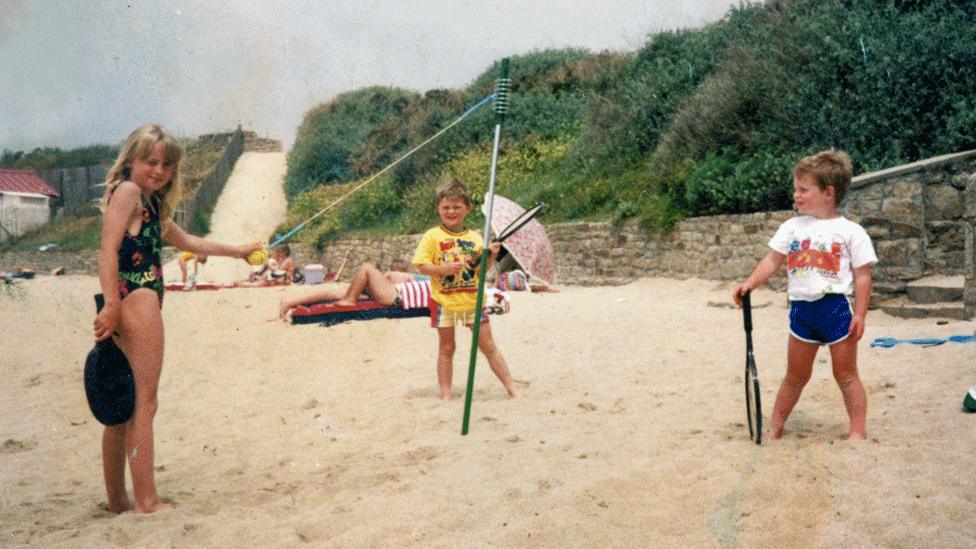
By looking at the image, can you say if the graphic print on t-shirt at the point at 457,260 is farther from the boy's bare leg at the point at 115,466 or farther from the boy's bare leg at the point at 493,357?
the boy's bare leg at the point at 115,466

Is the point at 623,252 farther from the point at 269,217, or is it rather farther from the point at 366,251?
the point at 269,217

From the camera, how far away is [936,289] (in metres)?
6.92

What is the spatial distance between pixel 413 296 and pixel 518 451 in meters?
5.44

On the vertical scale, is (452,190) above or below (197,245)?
above

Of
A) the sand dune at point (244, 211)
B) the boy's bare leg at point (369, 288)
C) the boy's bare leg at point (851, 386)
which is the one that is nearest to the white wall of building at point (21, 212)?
the sand dune at point (244, 211)

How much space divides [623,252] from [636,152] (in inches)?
111

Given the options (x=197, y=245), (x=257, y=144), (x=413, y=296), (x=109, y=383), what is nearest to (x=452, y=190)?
(x=197, y=245)

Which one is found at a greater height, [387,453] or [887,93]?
[887,93]

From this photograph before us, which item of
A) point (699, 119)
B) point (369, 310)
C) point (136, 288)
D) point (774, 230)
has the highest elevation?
point (699, 119)

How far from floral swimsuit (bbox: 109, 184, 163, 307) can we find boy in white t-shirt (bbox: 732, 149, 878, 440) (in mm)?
2548

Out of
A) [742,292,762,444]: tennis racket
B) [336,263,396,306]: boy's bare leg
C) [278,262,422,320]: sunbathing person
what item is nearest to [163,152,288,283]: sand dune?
[278,262,422,320]: sunbathing person

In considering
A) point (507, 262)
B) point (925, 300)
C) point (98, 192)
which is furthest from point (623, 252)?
point (98, 192)

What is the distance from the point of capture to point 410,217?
18562 millimetres

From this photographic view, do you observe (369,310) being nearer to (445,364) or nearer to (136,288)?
(445,364)
